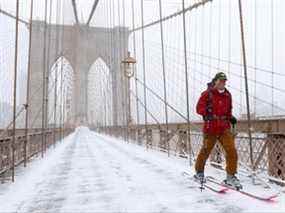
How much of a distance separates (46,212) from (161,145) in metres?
7.55

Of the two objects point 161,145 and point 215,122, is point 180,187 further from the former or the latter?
point 161,145

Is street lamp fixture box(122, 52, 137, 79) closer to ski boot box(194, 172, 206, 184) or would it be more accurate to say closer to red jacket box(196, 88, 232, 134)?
ski boot box(194, 172, 206, 184)

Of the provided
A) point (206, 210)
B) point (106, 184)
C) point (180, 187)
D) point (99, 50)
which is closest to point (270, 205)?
point (206, 210)

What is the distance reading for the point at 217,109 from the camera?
429cm

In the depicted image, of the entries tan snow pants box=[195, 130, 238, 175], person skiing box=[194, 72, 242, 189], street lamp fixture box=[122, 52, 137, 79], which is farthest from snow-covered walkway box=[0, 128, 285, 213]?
street lamp fixture box=[122, 52, 137, 79]

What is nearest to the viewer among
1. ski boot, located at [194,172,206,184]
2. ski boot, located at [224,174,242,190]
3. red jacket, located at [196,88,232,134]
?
ski boot, located at [224,174,242,190]

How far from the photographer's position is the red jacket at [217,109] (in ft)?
14.0

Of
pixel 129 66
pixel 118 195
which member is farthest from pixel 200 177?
pixel 129 66

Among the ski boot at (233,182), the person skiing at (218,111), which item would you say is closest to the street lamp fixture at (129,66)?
the person skiing at (218,111)

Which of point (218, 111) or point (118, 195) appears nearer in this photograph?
point (118, 195)

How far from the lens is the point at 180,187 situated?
425 centimetres

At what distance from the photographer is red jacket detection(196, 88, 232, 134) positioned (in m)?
4.28

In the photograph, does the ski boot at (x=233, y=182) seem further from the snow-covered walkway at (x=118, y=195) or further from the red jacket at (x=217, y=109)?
the red jacket at (x=217, y=109)

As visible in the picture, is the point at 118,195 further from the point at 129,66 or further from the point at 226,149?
the point at 129,66
